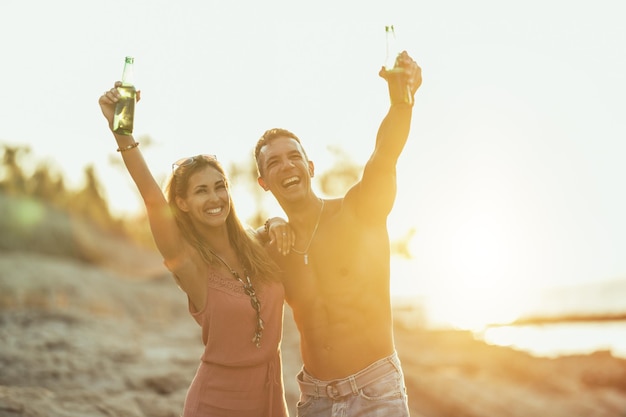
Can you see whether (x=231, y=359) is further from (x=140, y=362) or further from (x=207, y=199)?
(x=140, y=362)

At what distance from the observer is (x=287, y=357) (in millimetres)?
11719

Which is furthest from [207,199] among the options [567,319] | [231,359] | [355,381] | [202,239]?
[567,319]

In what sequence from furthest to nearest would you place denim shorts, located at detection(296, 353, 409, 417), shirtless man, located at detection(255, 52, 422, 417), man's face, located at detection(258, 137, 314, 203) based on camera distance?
man's face, located at detection(258, 137, 314, 203) < shirtless man, located at detection(255, 52, 422, 417) < denim shorts, located at detection(296, 353, 409, 417)

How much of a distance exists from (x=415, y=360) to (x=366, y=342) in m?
9.92

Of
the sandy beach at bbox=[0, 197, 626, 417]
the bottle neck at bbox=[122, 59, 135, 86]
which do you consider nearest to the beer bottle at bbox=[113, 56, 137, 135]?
the bottle neck at bbox=[122, 59, 135, 86]

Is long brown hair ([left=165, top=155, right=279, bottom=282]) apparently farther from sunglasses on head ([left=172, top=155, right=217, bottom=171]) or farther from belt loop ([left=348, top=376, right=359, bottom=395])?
belt loop ([left=348, top=376, right=359, bottom=395])

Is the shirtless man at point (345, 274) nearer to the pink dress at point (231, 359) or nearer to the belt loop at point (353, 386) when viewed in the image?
the belt loop at point (353, 386)

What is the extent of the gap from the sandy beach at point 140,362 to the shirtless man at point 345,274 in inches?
100

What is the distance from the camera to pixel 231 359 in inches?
148

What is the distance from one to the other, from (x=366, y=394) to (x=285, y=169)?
1.55 meters

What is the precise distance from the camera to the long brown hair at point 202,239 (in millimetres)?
4008

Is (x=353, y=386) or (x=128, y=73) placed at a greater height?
(x=128, y=73)

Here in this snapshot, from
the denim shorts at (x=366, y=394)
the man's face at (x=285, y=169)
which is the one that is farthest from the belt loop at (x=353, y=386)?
the man's face at (x=285, y=169)

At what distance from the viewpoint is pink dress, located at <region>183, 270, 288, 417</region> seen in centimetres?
374
